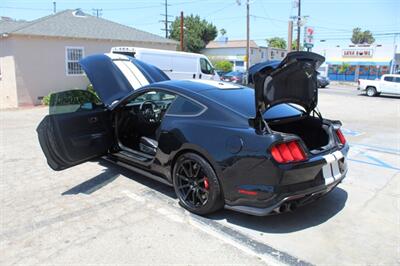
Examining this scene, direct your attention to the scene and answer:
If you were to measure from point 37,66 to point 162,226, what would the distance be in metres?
14.8

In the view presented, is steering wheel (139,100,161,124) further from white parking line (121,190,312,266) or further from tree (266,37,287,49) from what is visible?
tree (266,37,287,49)

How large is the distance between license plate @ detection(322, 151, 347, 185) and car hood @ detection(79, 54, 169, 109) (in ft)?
9.80

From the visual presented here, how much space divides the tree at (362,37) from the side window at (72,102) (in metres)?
120

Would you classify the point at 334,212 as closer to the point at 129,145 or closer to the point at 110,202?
the point at 110,202

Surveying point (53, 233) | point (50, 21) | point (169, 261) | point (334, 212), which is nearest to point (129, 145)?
point (53, 233)

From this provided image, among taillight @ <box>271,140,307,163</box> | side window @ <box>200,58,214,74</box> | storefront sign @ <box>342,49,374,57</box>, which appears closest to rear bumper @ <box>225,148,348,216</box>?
taillight @ <box>271,140,307,163</box>

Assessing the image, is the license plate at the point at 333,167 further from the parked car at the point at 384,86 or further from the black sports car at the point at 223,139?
the parked car at the point at 384,86

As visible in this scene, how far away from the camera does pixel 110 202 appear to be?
4.42m

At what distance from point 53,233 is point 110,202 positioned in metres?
0.91

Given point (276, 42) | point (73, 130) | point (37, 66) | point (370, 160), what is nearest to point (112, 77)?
point (73, 130)

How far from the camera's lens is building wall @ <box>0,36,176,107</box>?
1566 centimetres

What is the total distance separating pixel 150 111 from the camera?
5777mm

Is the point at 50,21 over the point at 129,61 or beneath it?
over

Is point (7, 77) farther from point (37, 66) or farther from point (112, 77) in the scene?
point (112, 77)
